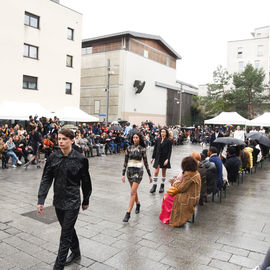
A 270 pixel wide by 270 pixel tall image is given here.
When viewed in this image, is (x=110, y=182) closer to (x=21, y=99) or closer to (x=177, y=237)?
(x=177, y=237)

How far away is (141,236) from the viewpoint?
4844mm

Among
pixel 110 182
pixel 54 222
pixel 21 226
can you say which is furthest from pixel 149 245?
pixel 110 182

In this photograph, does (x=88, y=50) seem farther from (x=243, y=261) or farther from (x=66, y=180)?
(x=243, y=261)

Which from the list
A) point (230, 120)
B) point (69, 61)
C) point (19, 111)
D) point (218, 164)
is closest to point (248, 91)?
point (230, 120)

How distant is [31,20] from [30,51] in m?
2.51

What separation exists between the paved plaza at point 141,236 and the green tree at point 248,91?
126ft

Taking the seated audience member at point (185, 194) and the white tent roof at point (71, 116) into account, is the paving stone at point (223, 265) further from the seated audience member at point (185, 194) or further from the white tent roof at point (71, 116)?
the white tent roof at point (71, 116)

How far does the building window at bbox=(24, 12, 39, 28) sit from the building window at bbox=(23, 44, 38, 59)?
176 centimetres

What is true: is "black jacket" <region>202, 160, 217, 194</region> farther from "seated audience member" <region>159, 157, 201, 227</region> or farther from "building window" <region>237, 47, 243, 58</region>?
"building window" <region>237, 47, 243, 58</region>

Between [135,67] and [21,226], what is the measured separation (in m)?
32.1

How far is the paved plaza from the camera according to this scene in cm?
395

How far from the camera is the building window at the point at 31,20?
22.6 meters

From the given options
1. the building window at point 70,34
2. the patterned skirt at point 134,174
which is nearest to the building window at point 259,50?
the building window at point 70,34

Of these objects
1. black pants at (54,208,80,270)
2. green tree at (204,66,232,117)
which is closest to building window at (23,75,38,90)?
black pants at (54,208,80,270)
